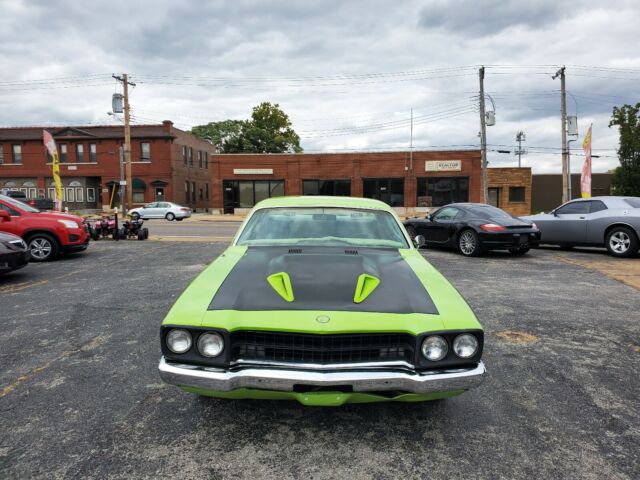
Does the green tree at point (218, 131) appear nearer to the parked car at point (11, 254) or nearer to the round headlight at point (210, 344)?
the parked car at point (11, 254)

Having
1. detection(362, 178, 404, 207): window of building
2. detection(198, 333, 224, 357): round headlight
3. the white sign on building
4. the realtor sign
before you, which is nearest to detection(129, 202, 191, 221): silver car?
the white sign on building

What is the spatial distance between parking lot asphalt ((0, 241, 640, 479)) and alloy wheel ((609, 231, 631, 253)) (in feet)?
21.8

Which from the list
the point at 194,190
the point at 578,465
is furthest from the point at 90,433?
the point at 194,190

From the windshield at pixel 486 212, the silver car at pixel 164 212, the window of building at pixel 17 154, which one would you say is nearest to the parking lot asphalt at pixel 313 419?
the windshield at pixel 486 212

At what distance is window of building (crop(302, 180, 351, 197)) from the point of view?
39231 mm

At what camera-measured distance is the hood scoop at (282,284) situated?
9.34 feet

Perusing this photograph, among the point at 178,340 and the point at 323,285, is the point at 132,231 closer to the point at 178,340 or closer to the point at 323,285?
the point at 178,340

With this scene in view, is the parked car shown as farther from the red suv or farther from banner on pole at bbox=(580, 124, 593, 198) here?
banner on pole at bbox=(580, 124, 593, 198)

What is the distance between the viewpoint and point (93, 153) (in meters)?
44.8

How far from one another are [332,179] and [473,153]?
11.9m

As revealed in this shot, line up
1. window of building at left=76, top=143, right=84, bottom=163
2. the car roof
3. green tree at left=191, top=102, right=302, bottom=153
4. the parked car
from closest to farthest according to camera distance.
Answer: the car roof, the parked car, window of building at left=76, top=143, right=84, bottom=163, green tree at left=191, top=102, right=302, bottom=153

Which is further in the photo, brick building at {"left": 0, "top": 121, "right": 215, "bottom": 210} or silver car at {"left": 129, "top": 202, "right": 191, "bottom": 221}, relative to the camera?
brick building at {"left": 0, "top": 121, "right": 215, "bottom": 210}

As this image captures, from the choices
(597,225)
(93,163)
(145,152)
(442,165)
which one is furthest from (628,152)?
(93,163)

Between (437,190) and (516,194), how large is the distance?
696 centimetres
